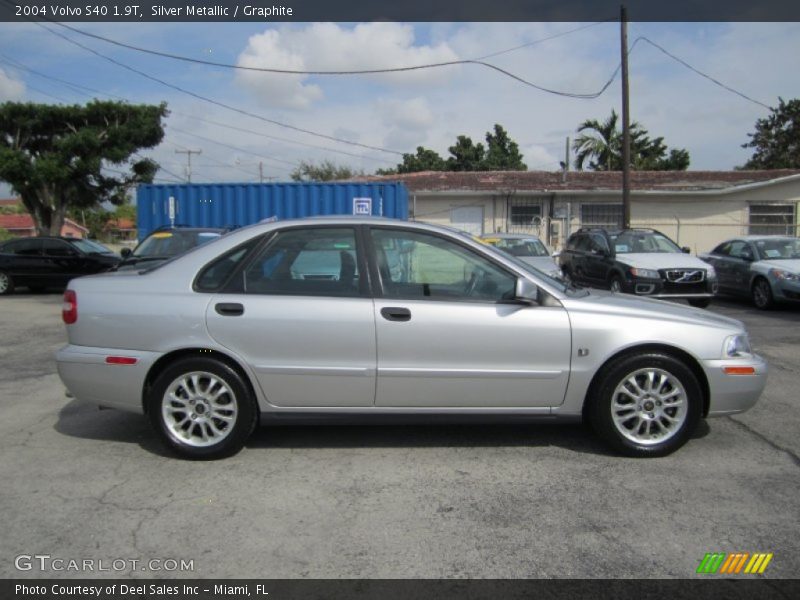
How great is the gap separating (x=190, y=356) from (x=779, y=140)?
43.4 metres

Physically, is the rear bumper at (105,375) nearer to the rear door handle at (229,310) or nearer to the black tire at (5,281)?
the rear door handle at (229,310)

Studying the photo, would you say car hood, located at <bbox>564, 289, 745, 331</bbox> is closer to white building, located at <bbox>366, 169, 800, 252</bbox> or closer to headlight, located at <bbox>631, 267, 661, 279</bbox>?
headlight, located at <bbox>631, 267, 661, 279</bbox>

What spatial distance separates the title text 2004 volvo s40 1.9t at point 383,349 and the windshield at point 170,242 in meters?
6.53

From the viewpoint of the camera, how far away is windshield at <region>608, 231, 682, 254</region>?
12609 millimetres

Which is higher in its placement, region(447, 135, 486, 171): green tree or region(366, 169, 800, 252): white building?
region(447, 135, 486, 171): green tree

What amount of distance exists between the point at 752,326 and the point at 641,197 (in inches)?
586

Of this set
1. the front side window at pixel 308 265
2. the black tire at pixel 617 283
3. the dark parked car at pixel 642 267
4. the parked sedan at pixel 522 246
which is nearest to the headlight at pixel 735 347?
the front side window at pixel 308 265

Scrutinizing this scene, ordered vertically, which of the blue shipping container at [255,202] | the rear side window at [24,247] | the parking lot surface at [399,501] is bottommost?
the parking lot surface at [399,501]

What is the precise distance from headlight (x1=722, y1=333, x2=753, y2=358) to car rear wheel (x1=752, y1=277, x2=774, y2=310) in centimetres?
857

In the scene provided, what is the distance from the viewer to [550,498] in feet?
12.0

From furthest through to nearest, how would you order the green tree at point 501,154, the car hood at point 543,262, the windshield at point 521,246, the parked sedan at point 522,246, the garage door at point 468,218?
the green tree at point 501,154 < the garage door at point 468,218 < the windshield at point 521,246 < the parked sedan at point 522,246 < the car hood at point 543,262

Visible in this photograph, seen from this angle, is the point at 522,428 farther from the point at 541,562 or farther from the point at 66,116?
the point at 66,116

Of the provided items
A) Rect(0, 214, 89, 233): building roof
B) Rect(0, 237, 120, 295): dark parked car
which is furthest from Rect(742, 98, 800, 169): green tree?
Rect(0, 214, 89, 233): building roof

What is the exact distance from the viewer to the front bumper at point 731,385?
4.18 m
